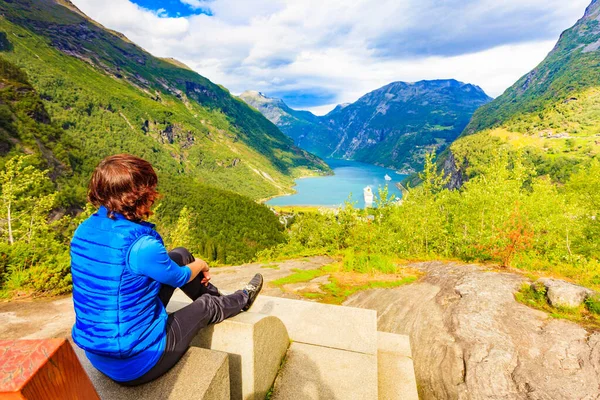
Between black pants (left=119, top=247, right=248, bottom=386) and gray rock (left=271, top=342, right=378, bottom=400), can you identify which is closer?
black pants (left=119, top=247, right=248, bottom=386)

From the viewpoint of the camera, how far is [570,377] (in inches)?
173

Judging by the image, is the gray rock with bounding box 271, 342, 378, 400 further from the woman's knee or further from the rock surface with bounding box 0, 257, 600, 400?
the woman's knee

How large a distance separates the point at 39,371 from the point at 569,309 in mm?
8178

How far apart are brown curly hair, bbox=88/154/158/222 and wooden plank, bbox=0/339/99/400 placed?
1389mm

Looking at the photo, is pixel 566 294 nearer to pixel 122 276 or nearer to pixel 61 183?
pixel 122 276

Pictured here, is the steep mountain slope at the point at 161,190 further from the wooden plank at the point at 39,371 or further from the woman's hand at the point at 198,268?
the wooden plank at the point at 39,371

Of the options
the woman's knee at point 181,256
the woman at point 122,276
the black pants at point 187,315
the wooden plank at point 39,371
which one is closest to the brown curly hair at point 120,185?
the woman at point 122,276

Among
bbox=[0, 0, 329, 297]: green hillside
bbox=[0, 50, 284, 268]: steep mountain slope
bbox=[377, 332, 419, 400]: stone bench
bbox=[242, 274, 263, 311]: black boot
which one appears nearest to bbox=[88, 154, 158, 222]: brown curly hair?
bbox=[0, 0, 329, 297]: green hillside

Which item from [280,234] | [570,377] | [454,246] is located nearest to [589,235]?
[454,246]

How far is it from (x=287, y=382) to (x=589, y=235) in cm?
1716

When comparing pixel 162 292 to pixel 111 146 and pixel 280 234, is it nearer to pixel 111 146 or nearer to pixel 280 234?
pixel 280 234

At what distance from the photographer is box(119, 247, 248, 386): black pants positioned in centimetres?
268

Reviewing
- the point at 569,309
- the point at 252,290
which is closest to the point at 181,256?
the point at 252,290

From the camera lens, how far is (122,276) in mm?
2307
